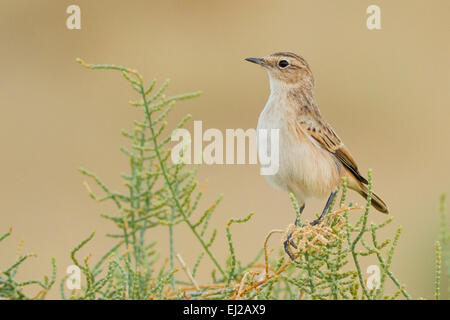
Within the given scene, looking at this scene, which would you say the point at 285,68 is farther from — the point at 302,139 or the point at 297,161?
the point at 297,161

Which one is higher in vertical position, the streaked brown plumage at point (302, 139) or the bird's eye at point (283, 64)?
the bird's eye at point (283, 64)

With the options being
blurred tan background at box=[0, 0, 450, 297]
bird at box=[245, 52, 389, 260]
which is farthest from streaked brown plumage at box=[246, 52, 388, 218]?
blurred tan background at box=[0, 0, 450, 297]

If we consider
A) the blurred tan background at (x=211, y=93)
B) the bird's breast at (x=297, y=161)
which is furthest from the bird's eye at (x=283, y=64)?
the blurred tan background at (x=211, y=93)

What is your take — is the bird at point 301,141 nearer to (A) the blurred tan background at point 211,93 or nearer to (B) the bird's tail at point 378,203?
(B) the bird's tail at point 378,203

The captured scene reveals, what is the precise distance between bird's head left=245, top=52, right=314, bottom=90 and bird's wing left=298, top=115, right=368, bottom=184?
30 centimetres

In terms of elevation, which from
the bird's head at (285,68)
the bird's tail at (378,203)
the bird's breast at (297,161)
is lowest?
the bird's tail at (378,203)

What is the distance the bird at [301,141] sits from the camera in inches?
145

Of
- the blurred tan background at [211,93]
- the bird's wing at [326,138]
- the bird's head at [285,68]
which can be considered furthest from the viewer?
the blurred tan background at [211,93]

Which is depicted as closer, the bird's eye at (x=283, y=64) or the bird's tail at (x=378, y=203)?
the bird's tail at (x=378, y=203)

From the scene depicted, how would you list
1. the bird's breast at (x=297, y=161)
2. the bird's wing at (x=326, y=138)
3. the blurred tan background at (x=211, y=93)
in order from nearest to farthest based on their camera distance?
the bird's breast at (x=297, y=161) → the bird's wing at (x=326, y=138) → the blurred tan background at (x=211, y=93)

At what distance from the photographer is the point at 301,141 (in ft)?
12.4

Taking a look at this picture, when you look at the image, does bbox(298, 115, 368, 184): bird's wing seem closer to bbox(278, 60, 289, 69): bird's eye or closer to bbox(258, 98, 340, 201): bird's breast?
bbox(258, 98, 340, 201): bird's breast

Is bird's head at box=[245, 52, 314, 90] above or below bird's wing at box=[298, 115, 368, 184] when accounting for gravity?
above

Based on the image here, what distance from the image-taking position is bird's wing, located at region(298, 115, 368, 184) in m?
3.89
